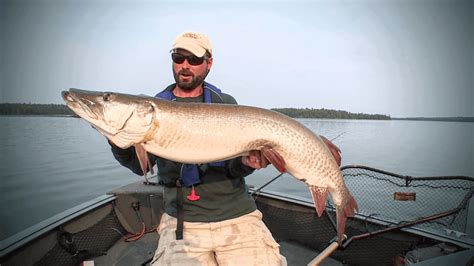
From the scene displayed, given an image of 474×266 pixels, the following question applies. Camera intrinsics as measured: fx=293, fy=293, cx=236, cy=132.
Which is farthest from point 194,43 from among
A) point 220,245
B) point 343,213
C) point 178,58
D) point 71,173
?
point 71,173

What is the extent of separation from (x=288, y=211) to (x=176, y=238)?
2.17 meters

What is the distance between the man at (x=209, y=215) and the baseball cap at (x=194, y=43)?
0.01 metres

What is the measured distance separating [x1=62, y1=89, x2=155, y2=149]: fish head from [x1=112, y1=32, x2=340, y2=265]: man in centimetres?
25

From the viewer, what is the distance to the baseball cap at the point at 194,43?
290 centimetres

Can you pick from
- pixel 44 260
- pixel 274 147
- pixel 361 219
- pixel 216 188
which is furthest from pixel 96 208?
pixel 361 219

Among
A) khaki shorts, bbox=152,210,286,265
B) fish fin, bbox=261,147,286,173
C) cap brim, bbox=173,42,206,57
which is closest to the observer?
fish fin, bbox=261,147,286,173

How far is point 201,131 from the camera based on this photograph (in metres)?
2.32

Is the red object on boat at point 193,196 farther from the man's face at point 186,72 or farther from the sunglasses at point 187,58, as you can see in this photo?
the sunglasses at point 187,58

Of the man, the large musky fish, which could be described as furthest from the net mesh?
the large musky fish

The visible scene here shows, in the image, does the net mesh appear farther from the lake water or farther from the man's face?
the lake water

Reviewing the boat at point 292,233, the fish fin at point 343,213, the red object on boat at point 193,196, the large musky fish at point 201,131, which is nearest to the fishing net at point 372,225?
the boat at point 292,233

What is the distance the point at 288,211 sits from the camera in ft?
14.1

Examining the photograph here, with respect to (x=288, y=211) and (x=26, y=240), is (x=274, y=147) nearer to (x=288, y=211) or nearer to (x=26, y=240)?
(x=288, y=211)

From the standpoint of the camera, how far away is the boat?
290 centimetres
